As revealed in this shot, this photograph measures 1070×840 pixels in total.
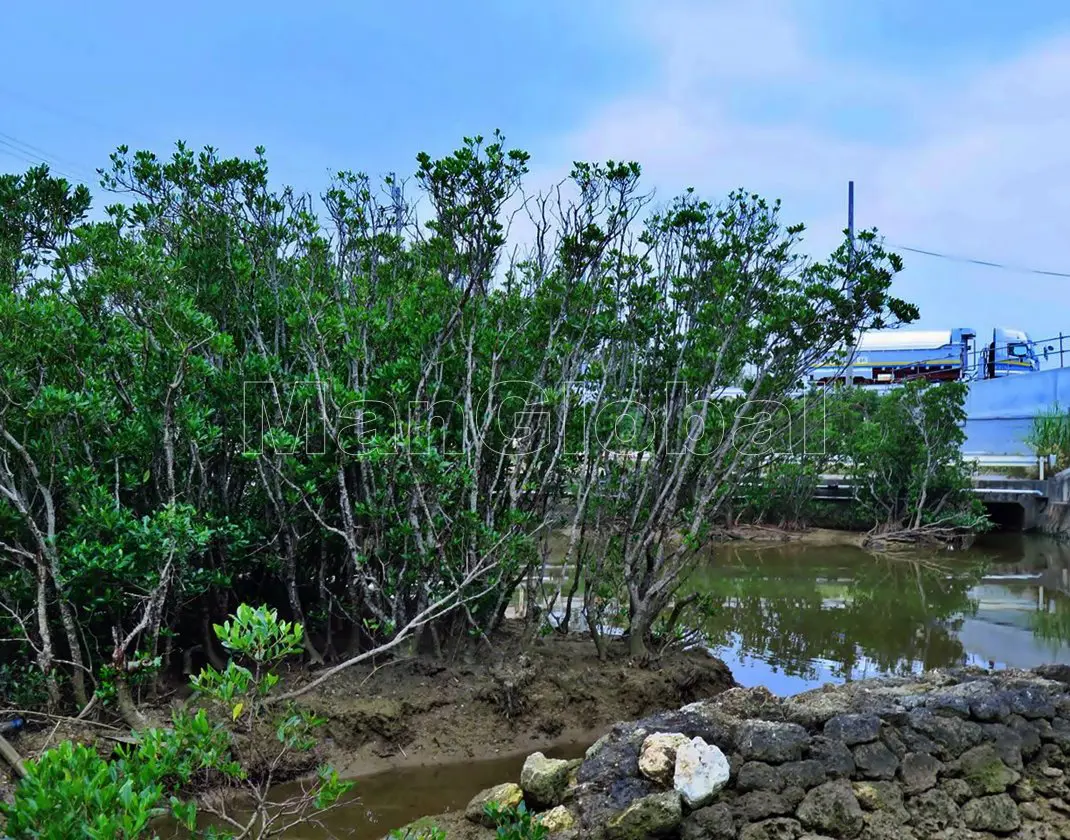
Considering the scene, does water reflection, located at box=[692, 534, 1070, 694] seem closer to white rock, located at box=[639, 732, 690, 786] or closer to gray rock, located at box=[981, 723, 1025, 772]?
gray rock, located at box=[981, 723, 1025, 772]

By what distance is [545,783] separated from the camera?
4.56 meters

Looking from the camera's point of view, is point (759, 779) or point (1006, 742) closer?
point (759, 779)

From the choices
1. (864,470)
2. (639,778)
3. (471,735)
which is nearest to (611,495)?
(471,735)

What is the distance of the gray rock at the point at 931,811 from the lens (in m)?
4.05

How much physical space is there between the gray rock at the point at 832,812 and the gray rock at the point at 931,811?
29 cm

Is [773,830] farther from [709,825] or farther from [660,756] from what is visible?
[660,756]

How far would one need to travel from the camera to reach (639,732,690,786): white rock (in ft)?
13.2

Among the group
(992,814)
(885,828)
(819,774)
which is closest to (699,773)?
(819,774)

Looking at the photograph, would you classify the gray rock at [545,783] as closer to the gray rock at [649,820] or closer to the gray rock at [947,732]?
the gray rock at [649,820]

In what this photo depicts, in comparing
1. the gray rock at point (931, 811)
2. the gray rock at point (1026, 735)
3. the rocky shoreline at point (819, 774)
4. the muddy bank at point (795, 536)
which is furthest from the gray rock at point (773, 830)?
the muddy bank at point (795, 536)

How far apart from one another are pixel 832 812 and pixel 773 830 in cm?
29

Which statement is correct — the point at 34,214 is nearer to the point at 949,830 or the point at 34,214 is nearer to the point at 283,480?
the point at 283,480

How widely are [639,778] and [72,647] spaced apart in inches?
126

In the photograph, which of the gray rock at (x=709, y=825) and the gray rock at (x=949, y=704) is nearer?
the gray rock at (x=709, y=825)
